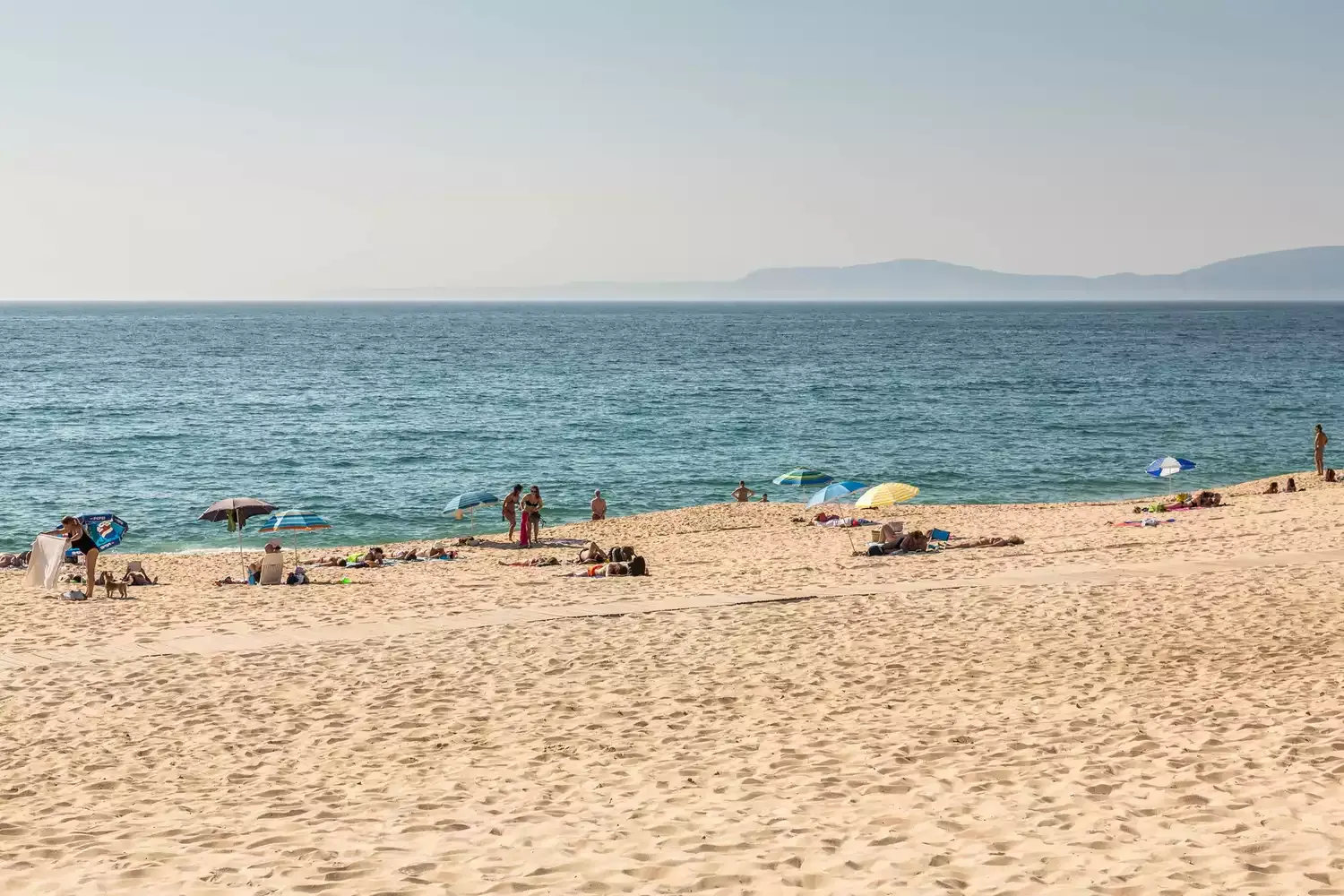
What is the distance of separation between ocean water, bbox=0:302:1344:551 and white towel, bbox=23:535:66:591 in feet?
32.1

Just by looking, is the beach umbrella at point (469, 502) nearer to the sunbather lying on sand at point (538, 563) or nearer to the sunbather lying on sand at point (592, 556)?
the sunbather lying on sand at point (538, 563)

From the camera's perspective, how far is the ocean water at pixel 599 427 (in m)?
35.9

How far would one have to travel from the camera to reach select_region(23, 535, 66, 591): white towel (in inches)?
746

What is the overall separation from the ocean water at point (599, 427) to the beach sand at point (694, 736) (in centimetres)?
1630

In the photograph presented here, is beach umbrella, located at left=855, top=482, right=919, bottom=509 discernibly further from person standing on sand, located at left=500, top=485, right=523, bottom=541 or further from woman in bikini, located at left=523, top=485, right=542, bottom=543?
person standing on sand, located at left=500, top=485, right=523, bottom=541

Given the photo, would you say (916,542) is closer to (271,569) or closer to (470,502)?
(470,502)

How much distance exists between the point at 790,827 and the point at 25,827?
5.52 m

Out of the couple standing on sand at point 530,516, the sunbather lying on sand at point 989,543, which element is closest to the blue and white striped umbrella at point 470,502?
the couple standing on sand at point 530,516

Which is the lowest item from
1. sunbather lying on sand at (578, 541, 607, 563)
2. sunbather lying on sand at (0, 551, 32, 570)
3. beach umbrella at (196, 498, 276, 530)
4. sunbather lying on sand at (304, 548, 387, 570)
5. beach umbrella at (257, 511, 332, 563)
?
sunbather lying on sand at (304, 548, 387, 570)

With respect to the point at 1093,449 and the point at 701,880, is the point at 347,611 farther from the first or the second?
the point at 1093,449

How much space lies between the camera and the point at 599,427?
51.6 m

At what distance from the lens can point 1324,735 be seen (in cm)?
979

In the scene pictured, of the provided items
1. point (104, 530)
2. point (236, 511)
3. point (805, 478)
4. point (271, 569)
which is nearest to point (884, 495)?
point (805, 478)

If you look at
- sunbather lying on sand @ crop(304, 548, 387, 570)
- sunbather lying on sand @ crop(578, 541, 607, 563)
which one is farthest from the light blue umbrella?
sunbather lying on sand @ crop(304, 548, 387, 570)
